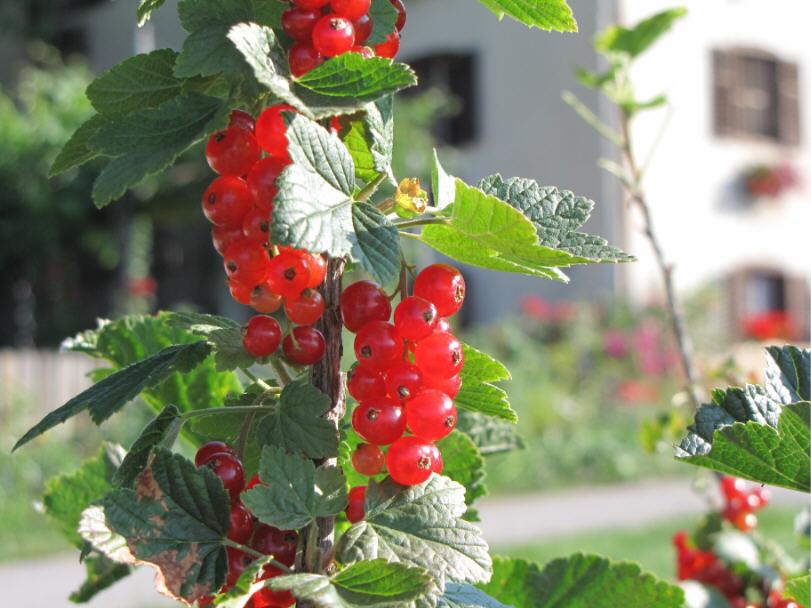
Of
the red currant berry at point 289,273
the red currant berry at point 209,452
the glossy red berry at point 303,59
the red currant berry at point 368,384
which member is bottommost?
the red currant berry at point 209,452

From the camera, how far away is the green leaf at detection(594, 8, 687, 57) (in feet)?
5.83

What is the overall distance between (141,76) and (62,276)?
11981 mm

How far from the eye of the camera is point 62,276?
39.9ft

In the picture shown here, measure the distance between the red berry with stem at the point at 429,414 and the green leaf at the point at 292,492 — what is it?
7cm

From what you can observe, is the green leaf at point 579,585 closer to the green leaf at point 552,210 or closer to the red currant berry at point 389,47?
the green leaf at point 552,210

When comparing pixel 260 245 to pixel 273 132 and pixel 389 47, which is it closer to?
pixel 273 132

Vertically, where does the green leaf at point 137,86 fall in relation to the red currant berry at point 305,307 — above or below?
above

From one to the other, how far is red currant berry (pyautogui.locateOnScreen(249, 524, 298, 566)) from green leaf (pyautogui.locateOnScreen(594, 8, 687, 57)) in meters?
1.27

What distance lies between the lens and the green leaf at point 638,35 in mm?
1776

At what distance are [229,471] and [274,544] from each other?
0.06 metres

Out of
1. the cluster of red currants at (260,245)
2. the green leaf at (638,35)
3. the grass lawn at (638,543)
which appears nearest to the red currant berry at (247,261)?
the cluster of red currants at (260,245)

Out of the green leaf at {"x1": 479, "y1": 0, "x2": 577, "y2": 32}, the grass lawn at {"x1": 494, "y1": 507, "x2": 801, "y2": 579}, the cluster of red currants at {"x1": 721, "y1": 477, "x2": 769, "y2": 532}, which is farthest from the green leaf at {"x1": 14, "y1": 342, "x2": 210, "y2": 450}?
the grass lawn at {"x1": 494, "y1": 507, "x2": 801, "y2": 579}

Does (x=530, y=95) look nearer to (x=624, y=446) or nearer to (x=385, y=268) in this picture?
(x=624, y=446)

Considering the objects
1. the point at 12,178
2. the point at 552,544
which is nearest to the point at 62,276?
the point at 12,178
